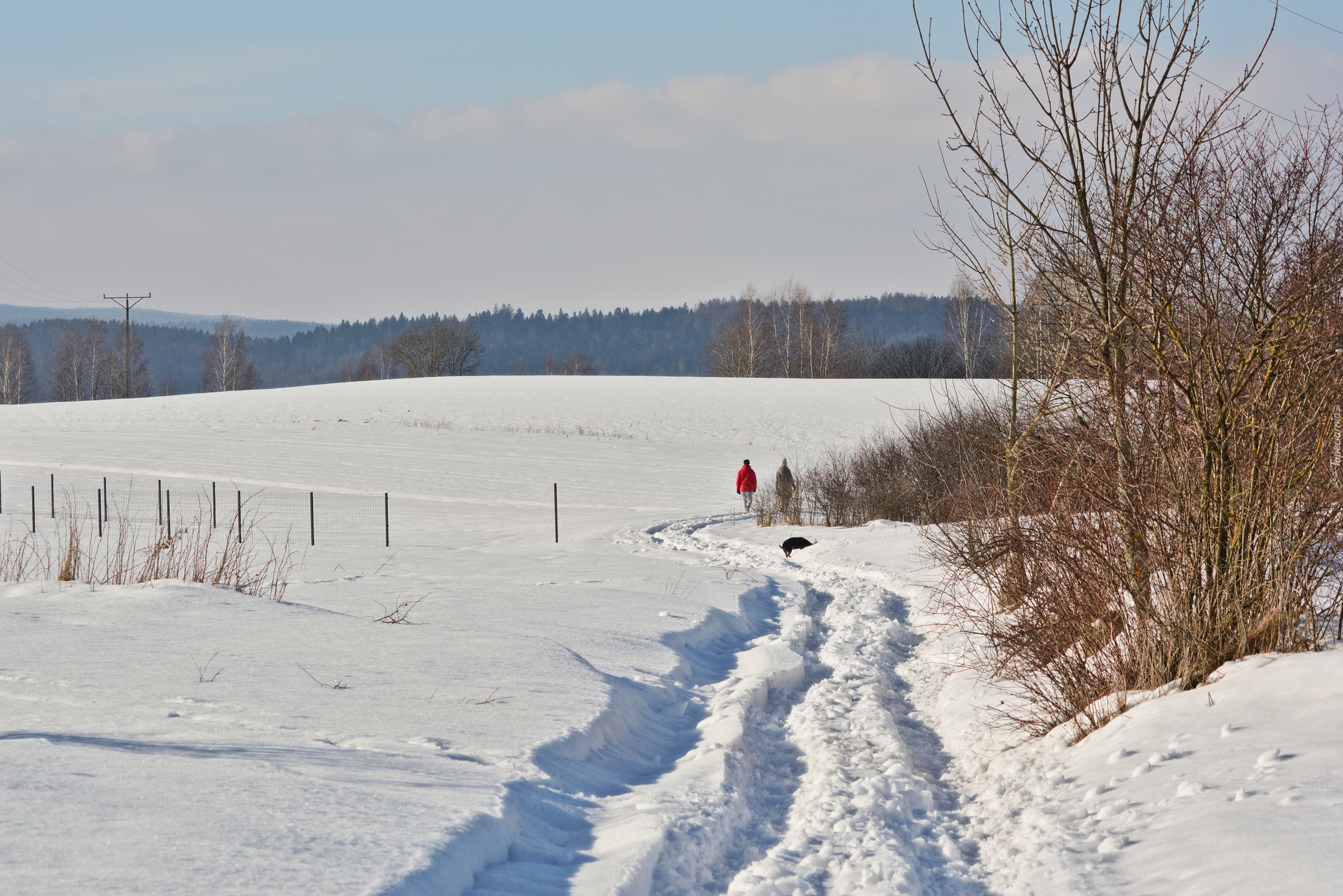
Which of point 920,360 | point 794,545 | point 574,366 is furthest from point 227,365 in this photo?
point 794,545

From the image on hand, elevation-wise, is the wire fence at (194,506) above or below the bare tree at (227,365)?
below

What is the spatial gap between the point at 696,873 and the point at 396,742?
175cm

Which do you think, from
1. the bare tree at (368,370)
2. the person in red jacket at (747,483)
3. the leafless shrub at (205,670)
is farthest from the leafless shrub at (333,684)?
the bare tree at (368,370)

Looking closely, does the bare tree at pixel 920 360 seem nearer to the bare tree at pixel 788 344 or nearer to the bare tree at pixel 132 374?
the bare tree at pixel 788 344

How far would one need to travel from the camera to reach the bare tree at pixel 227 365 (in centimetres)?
9169

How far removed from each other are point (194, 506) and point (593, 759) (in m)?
26.8

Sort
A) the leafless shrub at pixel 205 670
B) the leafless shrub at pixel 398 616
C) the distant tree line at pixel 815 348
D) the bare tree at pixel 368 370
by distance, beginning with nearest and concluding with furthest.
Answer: the leafless shrub at pixel 205 670
the leafless shrub at pixel 398 616
the distant tree line at pixel 815 348
the bare tree at pixel 368 370

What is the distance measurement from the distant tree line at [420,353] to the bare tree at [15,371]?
20 cm

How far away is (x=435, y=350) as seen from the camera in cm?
8738

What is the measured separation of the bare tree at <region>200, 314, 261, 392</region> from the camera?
91688mm

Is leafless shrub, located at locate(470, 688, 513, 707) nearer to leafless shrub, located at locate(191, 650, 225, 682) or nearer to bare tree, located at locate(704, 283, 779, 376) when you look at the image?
leafless shrub, located at locate(191, 650, 225, 682)

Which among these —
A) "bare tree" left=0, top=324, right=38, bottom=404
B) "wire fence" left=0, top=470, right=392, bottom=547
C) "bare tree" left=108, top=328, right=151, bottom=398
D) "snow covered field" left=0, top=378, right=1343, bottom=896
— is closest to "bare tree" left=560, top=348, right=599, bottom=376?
"bare tree" left=108, top=328, right=151, bottom=398

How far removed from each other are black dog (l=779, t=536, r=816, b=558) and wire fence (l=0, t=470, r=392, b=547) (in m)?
8.85

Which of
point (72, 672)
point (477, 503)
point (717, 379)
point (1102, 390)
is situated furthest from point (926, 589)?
point (717, 379)
